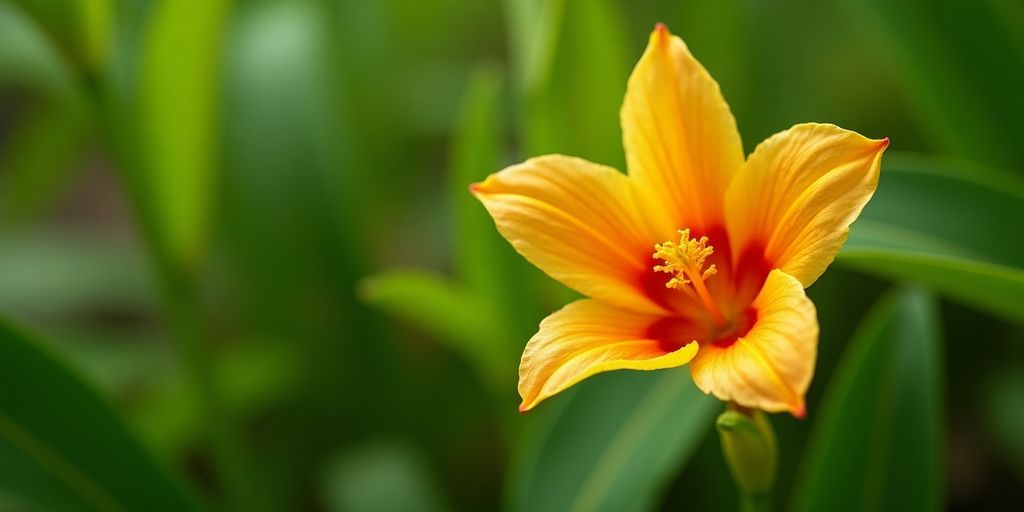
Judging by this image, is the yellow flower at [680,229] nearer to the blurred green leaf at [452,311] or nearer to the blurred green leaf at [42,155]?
the blurred green leaf at [452,311]

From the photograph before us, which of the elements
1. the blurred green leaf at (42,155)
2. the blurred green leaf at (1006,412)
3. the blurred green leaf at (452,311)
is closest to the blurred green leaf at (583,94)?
the blurred green leaf at (452,311)

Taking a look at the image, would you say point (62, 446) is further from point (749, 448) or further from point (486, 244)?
point (749, 448)

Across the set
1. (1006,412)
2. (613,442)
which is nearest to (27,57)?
(613,442)

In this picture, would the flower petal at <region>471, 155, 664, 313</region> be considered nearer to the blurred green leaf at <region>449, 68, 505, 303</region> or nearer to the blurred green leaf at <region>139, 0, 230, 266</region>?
the blurred green leaf at <region>449, 68, 505, 303</region>

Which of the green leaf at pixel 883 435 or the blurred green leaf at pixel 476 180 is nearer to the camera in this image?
the green leaf at pixel 883 435

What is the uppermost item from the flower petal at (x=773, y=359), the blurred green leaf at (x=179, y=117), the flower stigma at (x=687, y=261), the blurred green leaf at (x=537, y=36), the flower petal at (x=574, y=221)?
the blurred green leaf at (x=179, y=117)

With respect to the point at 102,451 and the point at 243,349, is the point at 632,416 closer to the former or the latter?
the point at 102,451
